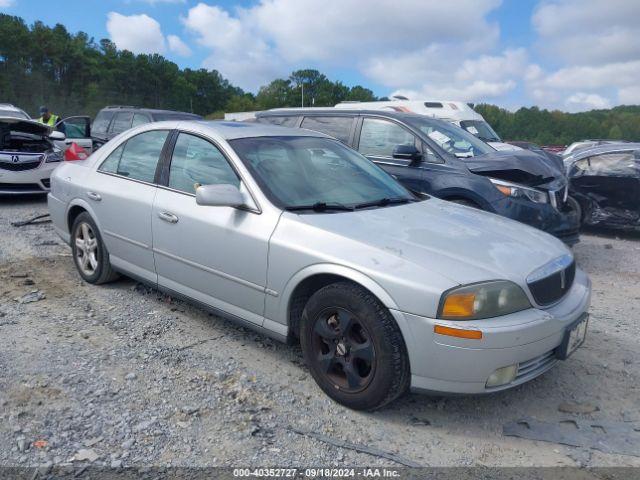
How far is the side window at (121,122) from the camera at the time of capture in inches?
458

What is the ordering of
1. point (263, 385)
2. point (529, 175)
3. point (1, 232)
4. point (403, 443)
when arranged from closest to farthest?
point (403, 443)
point (263, 385)
point (529, 175)
point (1, 232)

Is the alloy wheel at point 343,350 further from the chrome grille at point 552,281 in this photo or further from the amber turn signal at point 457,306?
the chrome grille at point 552,281

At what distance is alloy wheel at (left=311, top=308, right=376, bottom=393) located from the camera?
2920 mm

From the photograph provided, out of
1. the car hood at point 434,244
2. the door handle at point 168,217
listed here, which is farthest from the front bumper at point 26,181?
the car hood at point 434,244

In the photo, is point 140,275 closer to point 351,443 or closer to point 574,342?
point 351,443

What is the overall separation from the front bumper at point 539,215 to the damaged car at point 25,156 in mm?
7229

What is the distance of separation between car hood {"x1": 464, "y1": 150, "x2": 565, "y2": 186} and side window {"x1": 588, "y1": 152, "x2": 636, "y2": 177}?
107 inches

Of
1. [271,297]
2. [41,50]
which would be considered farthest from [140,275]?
[41,50]

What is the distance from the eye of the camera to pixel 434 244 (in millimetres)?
3041

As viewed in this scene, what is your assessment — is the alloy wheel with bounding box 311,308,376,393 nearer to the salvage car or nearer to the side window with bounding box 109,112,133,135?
the salvage car

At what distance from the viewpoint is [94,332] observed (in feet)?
13.0

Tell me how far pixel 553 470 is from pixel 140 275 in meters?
3.15

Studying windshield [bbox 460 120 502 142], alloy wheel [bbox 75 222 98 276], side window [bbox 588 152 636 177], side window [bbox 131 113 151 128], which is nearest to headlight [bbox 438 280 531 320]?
alloy wheel [bbox 75 222 98 276]

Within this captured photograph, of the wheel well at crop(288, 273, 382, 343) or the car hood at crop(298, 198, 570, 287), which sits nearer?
the car hood at crop(298, 198, 570, 287)
